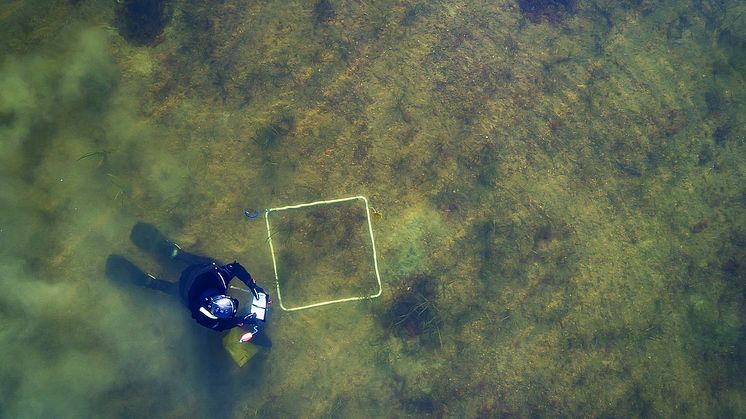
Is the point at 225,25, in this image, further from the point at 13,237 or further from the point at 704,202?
the point at 704,202

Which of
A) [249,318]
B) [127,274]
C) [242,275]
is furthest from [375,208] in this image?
[127,274]

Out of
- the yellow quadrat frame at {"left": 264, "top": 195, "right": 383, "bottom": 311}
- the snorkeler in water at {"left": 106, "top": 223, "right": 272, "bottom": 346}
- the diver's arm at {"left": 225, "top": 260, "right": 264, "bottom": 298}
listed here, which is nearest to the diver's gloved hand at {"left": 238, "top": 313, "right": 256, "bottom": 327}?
the snorkeler in water at {"left": 106, "top": 223, "right": 272, "bottom": 346}

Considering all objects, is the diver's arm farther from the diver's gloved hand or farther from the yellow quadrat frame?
the yellow quadrat frame

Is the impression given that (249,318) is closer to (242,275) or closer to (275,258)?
A: (242,275)

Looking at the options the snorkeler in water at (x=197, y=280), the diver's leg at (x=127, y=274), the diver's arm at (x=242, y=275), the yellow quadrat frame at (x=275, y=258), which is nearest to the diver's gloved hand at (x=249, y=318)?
the snorkeler in water at (x=197, y=280)

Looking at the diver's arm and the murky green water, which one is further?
the murky green water

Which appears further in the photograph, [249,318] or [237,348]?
[237,348]
